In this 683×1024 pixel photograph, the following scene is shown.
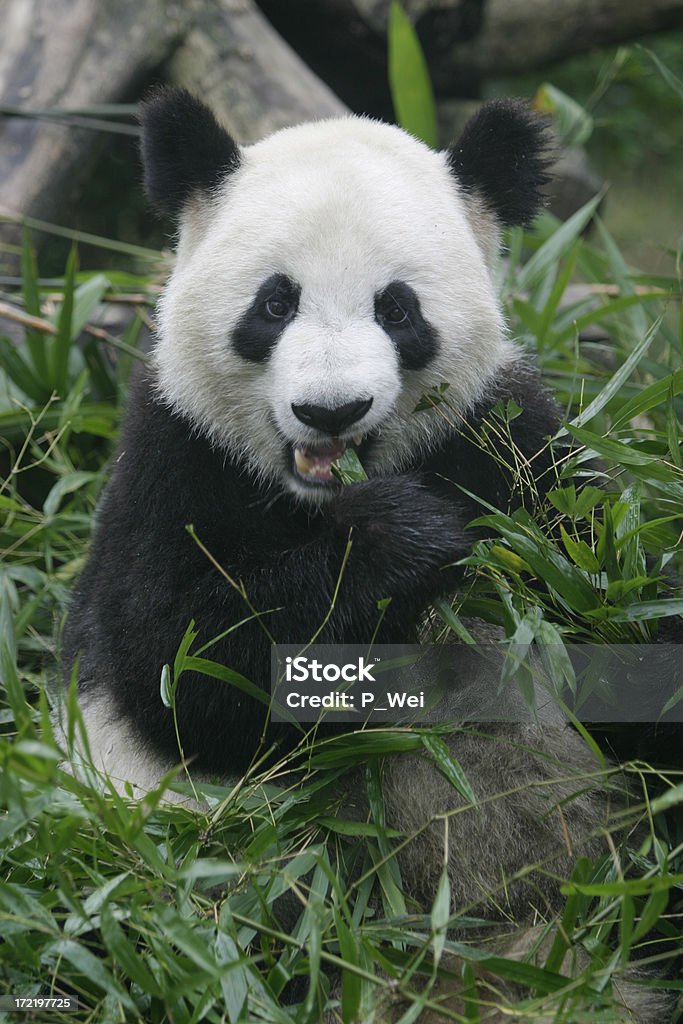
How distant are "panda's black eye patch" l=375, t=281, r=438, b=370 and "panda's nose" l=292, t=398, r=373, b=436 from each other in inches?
8.7

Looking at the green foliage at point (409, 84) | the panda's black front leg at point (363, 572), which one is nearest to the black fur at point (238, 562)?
the panda's black front leg at point (363, 572)

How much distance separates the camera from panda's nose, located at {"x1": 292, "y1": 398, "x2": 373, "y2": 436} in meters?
1.98

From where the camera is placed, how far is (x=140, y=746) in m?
2.32

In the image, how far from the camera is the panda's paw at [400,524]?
206cm

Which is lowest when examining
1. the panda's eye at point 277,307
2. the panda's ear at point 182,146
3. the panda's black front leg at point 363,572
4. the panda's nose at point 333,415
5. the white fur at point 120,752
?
the white fur at point 120,752

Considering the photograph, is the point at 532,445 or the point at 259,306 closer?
the point at 259,306

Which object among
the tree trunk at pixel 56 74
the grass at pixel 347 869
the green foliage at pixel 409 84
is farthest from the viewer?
the tree trunk at pixel 56 74

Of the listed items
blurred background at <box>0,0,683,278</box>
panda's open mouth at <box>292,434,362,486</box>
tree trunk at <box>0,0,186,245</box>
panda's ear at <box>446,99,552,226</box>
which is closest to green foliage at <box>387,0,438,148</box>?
blurred background at <box>0,0,683,278</box>

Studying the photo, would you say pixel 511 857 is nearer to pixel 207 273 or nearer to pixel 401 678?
pixel 401 678

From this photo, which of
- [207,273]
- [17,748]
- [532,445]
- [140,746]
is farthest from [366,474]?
[17,748]

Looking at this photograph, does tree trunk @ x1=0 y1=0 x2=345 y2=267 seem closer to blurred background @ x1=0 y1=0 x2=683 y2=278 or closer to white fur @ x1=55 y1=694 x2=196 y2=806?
blurred background @ x1=0 y1=0 x2=683 y2=278

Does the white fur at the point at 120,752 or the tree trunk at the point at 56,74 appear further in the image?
the tree trunk at the point at 56,74

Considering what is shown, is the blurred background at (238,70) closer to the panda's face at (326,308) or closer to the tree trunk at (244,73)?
the tree trunk at (244,73)

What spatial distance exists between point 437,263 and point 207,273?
48 cm
